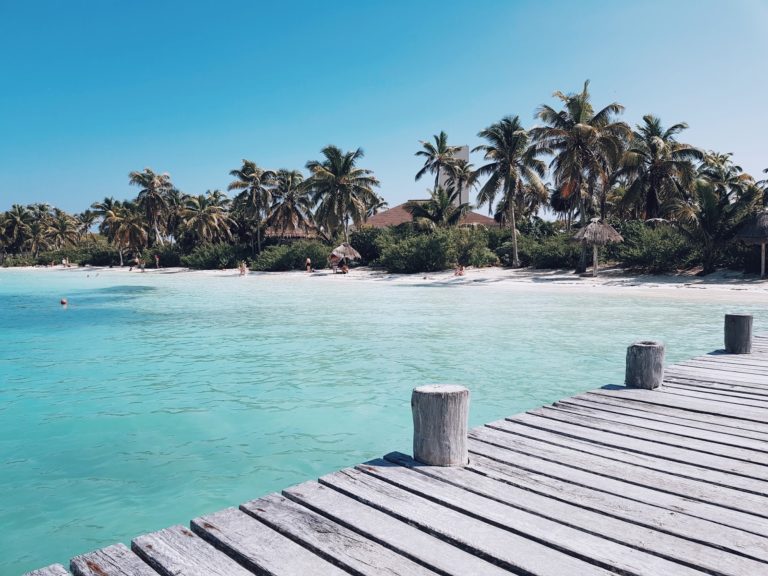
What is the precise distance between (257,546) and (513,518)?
4.40ft

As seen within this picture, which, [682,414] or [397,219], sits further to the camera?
[397,219]

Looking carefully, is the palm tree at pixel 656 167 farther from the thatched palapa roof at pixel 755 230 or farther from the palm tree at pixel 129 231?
the palm tree at pixel 129 231

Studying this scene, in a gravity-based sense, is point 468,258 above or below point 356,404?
above

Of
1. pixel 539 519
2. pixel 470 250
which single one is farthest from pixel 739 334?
pixel 470 250

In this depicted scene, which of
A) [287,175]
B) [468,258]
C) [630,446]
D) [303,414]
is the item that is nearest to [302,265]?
[287,175]

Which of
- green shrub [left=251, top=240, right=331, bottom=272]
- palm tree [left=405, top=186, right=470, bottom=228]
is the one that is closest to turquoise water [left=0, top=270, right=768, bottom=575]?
palm tree [left=405, top=186, right=470, bottom=228]

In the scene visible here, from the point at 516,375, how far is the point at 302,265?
34783 mm

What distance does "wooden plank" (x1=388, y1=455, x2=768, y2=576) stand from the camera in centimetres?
280

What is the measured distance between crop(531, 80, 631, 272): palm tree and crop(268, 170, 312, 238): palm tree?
921 inches

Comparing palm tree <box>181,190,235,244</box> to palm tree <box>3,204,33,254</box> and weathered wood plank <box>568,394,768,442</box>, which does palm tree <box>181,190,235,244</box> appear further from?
weathered wood plank <box>568,394,768,442</box>

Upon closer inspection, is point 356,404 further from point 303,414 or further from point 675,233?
point 675,233

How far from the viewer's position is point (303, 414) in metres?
8.86

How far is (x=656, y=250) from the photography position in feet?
95.6

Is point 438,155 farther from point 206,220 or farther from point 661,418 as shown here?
point 661,418
